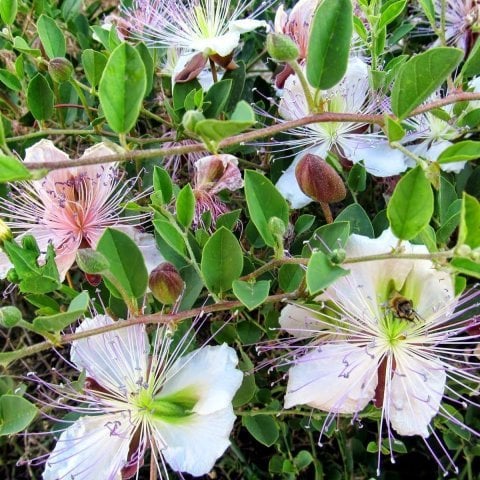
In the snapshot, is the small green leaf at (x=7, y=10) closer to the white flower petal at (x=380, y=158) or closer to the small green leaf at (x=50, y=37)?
the small green leaf at (x=50, y=37)

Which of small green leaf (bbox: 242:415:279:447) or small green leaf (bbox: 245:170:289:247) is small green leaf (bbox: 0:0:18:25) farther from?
small green leaf (bbox: 242:415:279:447)

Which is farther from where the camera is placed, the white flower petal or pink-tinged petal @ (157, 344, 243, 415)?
the white flower petal

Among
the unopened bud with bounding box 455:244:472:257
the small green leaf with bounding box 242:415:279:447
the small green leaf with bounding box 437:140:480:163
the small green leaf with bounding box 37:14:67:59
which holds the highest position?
the small green leaf with bounding box 37:14:67:59

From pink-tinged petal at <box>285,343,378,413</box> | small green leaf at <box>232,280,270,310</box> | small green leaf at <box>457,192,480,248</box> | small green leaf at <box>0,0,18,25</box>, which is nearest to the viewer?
small green leaf at <box>457,192,480,248</box>

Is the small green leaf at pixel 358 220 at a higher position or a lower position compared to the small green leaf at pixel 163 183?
lower

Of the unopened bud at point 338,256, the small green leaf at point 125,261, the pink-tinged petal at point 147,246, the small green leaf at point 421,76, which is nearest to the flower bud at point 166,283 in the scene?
the small green leaf at point 125,261

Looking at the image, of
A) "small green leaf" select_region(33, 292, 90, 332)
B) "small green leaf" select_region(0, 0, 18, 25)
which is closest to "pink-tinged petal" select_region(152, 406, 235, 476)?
"small green leaf" select_region(33, 292, 90, 332)

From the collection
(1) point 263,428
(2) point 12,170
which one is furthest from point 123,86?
(1) point 263,428
